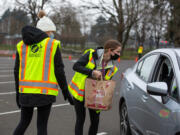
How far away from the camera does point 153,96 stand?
10.5 ft

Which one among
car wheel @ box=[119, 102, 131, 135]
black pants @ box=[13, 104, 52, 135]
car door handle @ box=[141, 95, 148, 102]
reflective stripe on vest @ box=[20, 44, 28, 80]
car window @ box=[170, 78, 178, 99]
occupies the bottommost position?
car wheel @ box=[119, 102, 131, 135]

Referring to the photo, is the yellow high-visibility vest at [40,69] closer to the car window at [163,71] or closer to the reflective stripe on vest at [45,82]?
the reflective stripe on vest at [45,82]

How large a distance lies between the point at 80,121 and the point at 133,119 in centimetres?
72

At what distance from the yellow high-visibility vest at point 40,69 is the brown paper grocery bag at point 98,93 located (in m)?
0.55

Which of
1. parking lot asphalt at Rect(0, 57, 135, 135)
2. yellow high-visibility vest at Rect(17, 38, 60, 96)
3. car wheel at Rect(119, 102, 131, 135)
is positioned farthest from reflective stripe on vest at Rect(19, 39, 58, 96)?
parking lot asphalt at Rect(0, 57, 135, 135)

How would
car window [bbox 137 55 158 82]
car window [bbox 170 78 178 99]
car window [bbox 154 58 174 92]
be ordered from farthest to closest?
car window [bbox 137 55 158 82], car window [bbox 154 58 174 92], car window [bbox 170 78 178 99]

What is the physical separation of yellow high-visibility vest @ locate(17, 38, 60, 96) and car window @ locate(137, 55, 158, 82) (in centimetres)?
148

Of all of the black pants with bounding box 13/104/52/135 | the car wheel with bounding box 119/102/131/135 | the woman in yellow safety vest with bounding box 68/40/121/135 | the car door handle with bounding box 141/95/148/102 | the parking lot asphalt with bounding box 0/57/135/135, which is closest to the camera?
the black pants with bounding box 13/104/52/135

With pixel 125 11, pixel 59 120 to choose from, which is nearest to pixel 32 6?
pixel 125 11

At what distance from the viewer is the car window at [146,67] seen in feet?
12.8

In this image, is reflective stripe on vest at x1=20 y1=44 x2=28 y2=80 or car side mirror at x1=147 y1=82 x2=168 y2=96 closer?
car side mirror at x1=147 y1=82 x2=168 y2=96

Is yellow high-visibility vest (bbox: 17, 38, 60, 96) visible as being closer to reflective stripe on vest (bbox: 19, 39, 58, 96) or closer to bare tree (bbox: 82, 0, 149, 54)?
reflective stripe on vest (bbox: 19, 39, 58, 96)

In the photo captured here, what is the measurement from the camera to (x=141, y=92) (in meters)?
3.66

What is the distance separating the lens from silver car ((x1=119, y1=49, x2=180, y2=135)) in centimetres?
275
